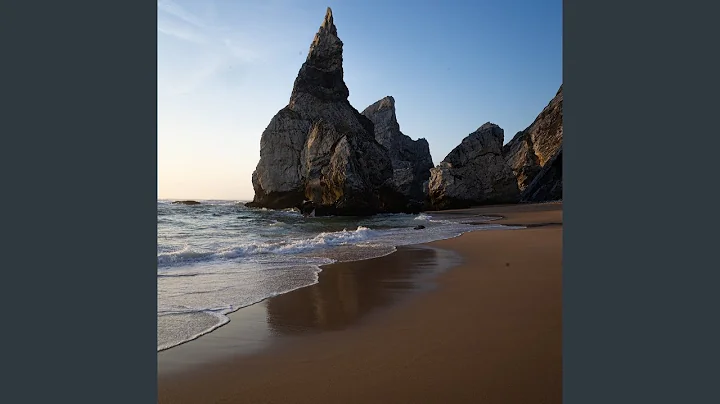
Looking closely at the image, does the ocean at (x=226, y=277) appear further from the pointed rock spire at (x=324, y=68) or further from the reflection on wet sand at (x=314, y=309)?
the pointed rock spire at (x=324, y=68)

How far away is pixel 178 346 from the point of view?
3.58 metres

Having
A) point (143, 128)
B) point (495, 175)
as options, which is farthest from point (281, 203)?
point (143, 128)

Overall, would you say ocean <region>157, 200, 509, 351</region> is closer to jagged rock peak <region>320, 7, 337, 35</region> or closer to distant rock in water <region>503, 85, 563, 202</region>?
distant rock in water <region>503, 85, 563, 202</region>

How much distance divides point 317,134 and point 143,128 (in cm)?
3918

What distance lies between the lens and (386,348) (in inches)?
131

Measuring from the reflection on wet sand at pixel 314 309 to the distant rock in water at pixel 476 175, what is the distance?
32.5 m

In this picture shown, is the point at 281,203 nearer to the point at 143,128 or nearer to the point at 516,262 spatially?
the point at 516,262

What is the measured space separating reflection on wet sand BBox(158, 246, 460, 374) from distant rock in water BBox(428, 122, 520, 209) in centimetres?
3251

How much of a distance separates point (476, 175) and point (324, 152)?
1511 cm

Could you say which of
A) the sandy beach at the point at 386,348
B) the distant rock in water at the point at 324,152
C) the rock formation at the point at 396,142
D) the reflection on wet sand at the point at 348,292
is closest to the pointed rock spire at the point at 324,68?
the distant rock in water at the point at 324,152

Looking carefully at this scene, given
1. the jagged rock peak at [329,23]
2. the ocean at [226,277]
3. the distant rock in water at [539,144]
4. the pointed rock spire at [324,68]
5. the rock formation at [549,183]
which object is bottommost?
the ocean at [226,277]

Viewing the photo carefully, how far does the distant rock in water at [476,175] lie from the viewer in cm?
3978

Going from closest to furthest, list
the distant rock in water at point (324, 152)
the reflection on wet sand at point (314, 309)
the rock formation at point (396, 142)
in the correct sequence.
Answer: the reflection on wet sand at point (314, 309) < the distant rock in water at point (324, 152) < the rock formation at point (396, 142)

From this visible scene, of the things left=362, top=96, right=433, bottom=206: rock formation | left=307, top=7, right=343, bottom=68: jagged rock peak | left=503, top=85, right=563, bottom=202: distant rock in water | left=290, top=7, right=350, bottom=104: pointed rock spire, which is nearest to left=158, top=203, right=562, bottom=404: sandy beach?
left=503, top=85, right=563, bottom=202: distant rock in water
